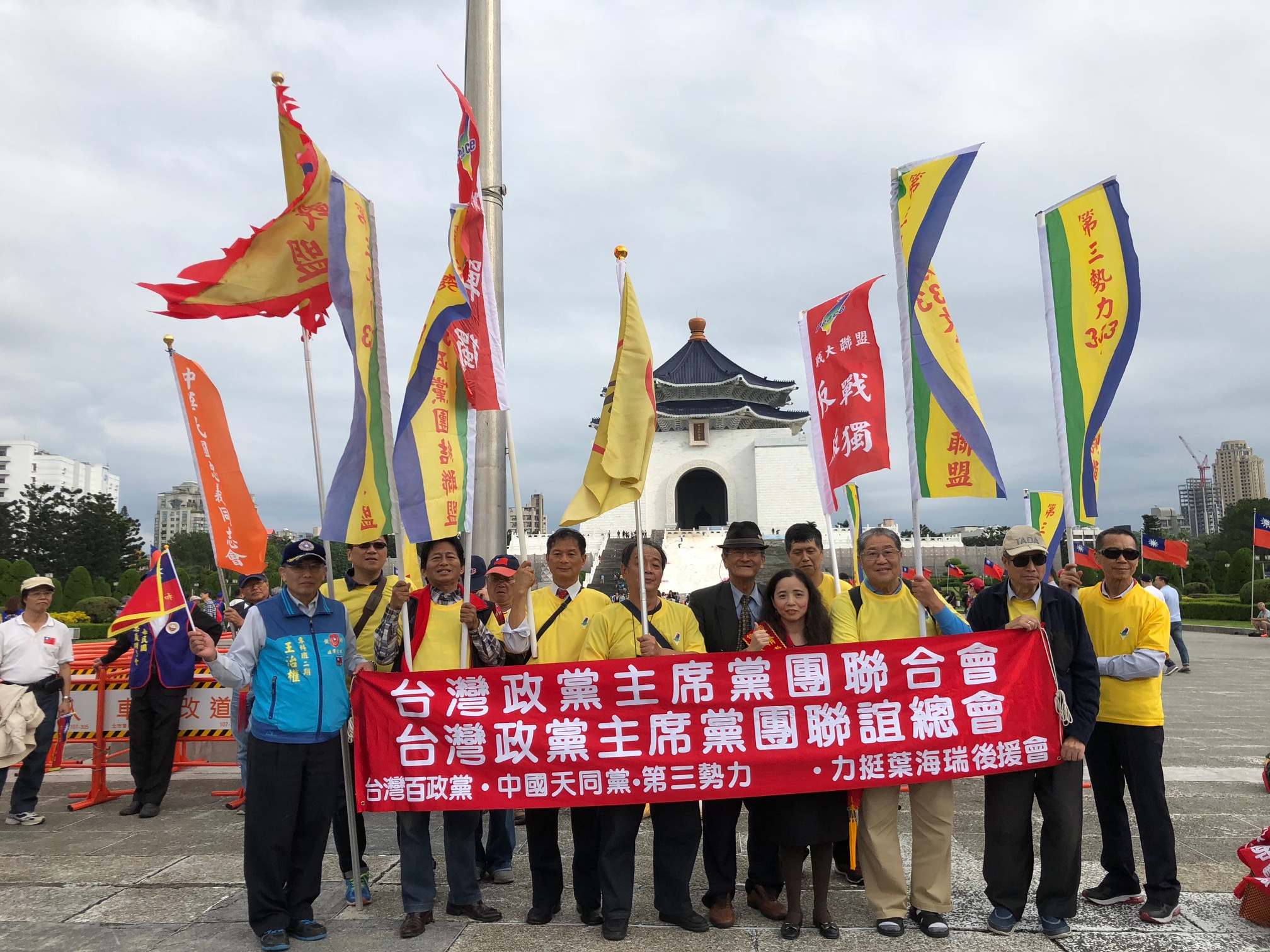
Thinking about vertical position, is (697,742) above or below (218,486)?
below

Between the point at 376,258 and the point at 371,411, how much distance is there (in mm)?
713

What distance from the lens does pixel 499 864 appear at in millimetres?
4004

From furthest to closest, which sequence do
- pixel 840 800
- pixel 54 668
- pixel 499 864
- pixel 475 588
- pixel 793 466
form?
1. pixel 793 466
2. pixel 54 668
3. pixel 475 588
4. pixel 499 864
5. pixel 840 800

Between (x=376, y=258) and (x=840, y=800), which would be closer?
(x=840, y=800)

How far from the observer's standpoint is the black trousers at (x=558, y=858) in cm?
346

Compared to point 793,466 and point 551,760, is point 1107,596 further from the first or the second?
point 793,466

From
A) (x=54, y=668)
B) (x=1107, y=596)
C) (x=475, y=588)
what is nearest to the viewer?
(x=1107, y=596)

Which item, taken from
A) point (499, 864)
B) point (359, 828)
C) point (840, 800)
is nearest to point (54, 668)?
point (359, 828)

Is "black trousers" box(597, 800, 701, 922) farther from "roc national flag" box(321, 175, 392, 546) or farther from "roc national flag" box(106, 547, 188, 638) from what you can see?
"roc national flag" box(106, 547, 188, 638)

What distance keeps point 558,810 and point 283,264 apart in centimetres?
297

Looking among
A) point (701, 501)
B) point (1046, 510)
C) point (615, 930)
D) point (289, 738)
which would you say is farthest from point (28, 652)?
point (701, 501)

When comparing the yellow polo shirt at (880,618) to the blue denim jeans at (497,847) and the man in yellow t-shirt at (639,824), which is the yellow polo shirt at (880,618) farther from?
the blue denim jeans at (497,847)

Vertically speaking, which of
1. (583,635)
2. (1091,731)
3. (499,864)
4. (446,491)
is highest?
(446,491)

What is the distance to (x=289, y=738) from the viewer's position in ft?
11.0
